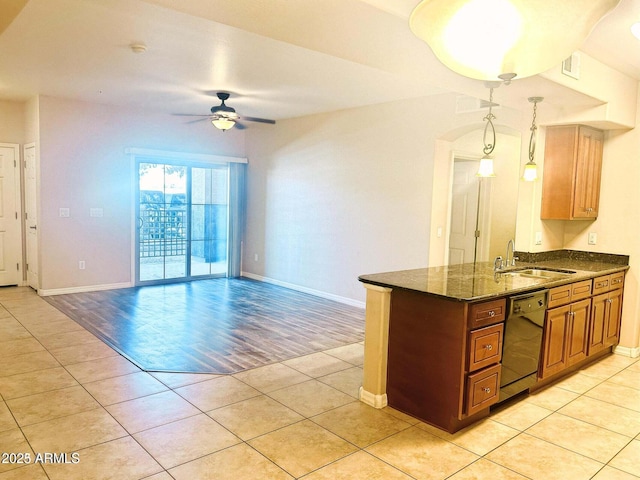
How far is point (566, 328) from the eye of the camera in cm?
367

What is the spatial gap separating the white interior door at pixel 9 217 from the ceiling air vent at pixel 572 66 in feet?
22.5

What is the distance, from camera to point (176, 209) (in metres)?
7.45

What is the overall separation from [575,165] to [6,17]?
14.1 feet

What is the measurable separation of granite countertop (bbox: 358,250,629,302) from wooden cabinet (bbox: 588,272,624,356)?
0.34 feet

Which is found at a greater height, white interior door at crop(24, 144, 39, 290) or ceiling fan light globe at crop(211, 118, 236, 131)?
ceiling fan light globe at crop(211, 118, 236, 131)

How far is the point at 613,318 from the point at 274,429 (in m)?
3.38

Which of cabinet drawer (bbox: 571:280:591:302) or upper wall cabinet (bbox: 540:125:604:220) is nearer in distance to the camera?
cabinet drawer (bbox: 571:280:591:302)

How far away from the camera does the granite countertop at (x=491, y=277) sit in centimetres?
295

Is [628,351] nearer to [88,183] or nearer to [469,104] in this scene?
[469,104]

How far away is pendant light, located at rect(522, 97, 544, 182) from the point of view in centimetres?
386

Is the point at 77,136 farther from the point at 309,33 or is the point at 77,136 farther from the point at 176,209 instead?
the point at 309,33

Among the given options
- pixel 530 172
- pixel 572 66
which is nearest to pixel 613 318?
pixel 530 172

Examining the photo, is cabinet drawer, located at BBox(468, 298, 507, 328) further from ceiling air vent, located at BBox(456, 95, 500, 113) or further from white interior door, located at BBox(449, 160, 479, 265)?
white interior door, located at BBox(449, 160, 479, 265)

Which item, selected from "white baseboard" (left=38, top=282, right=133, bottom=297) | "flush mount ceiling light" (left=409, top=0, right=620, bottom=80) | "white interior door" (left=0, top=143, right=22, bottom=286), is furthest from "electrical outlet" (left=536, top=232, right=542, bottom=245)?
"white interior door" (left=0, top=143, right=22, bottom=286)
